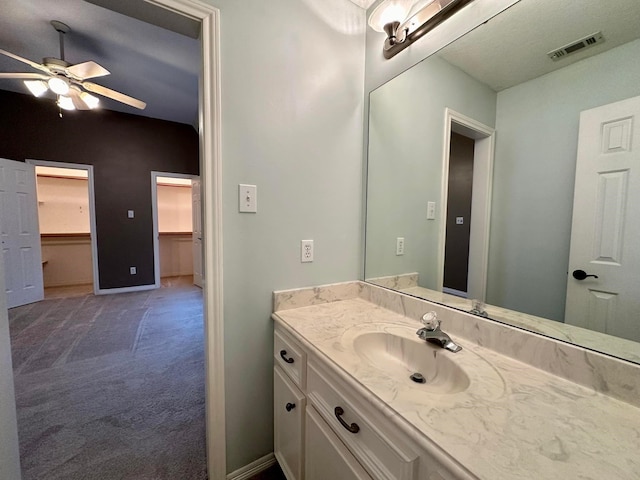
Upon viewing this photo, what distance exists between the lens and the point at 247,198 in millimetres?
1125

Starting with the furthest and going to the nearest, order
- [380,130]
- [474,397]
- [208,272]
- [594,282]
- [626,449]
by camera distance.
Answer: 1. [380,130]
2. [208,272]
3. [594,282]
4. [474,397]
5. [626,449]

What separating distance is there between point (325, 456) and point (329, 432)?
0.09 metres

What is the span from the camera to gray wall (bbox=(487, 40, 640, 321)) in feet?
2.48

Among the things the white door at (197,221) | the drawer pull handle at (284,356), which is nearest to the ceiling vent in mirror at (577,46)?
the drawer pull handle at (284,356)

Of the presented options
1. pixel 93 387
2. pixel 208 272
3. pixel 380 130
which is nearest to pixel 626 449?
pixel 208 272

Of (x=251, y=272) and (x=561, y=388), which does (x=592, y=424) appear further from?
(x=251, y=272)

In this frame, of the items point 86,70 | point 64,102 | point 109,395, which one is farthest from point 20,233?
point 109,395

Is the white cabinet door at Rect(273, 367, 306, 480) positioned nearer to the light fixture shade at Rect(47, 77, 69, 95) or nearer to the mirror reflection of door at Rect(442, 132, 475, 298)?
the mirror reflection of door at Rect(442, 132, 475, 298)

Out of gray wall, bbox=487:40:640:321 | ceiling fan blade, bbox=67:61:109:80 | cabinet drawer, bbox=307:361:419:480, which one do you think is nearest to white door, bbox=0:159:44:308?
ceiling fan blade, bbox=67:61:109:80

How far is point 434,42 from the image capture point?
1100 mm

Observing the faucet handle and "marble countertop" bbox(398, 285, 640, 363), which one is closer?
"marble countertop" bbox(398, 285, 640, 363)

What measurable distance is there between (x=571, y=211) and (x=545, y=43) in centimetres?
57

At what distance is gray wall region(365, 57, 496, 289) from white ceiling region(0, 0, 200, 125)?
2050 mm

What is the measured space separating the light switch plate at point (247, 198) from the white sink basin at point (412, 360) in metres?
0.71
